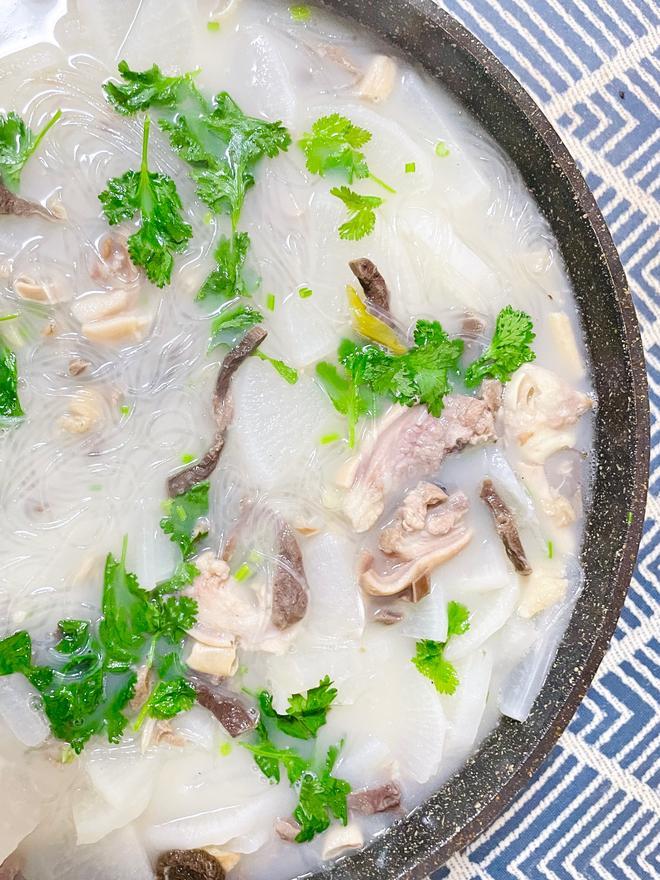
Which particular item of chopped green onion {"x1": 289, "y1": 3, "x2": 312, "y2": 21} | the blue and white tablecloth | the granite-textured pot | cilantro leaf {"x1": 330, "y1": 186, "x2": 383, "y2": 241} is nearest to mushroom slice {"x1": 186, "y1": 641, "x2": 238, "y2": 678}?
the granite-textured pot

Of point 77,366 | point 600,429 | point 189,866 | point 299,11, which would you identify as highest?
point 299,11

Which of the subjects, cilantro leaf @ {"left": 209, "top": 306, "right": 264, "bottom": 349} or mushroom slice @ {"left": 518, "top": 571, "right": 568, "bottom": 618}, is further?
mushroom slice @ {"left": 518, "top": 571, "right": 568, "bottom": 618}

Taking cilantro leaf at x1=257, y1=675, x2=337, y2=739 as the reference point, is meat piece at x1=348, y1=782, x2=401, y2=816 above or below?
below

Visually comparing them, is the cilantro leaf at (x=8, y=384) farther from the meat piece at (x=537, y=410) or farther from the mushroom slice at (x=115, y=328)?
the meat piece at (x=537, y=410)

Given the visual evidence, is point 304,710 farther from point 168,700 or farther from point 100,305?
point 100,305

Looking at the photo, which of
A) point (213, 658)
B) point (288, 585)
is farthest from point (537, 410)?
point (213, 658)

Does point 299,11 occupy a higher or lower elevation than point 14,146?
higher

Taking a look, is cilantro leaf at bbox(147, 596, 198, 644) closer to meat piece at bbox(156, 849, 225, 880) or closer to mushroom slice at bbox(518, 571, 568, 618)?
meat piece at bbox(156, 849, 225, 880)
